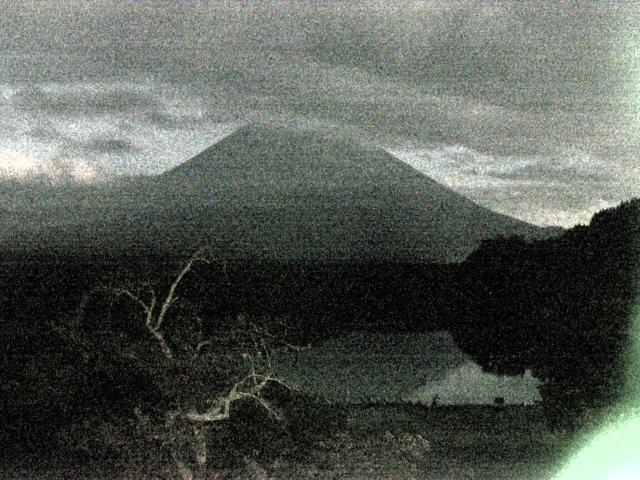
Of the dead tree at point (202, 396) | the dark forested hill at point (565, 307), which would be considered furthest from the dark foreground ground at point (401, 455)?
the dark forested hill at point (565, 307)

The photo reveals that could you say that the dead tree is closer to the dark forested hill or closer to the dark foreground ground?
the dark foreground ground

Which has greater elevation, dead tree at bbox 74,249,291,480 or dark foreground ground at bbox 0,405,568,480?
dead tree at bbox 74,249,291,480

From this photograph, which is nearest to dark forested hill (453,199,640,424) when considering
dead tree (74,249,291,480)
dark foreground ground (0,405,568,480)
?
dark foreground ground (0,405,568,480)

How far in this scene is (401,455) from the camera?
9.09 m

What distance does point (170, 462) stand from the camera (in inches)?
341

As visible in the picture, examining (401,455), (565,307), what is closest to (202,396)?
(401,455)

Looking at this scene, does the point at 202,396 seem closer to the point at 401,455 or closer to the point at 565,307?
the point at 401,455

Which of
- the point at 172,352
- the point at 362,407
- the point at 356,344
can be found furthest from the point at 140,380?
the point at 356,344

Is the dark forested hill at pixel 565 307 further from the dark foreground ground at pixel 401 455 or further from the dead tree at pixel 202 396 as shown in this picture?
the dead tree at pixel 202 396

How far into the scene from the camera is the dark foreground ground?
8945 mm

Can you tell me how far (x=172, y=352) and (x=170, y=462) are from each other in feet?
4.56

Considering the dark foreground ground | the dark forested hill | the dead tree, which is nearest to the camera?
the dead tree

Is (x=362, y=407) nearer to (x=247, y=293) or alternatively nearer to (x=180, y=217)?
(x=247, y=293)

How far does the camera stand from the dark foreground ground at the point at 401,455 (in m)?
8.95
